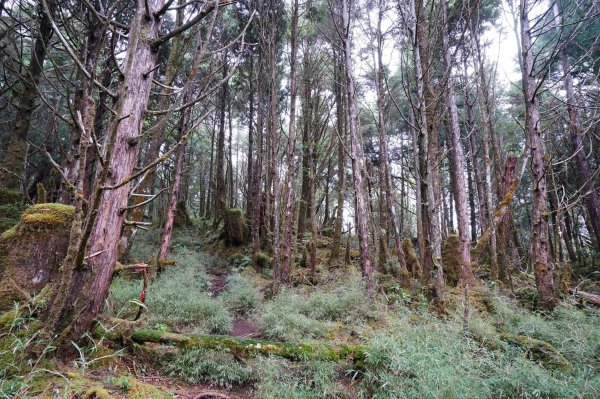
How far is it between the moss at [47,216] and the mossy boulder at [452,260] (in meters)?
8.84

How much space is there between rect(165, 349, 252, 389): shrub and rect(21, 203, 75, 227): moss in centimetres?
243

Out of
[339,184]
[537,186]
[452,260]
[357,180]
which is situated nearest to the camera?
[537,186]

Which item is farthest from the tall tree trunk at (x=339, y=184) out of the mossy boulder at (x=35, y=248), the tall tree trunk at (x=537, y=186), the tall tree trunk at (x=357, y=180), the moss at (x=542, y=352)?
the mossy boulder at (x=35, y=248)

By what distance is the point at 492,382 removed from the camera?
3020mm

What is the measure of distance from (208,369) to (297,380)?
3.50 ft

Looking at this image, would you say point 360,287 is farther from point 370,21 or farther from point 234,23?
point 234,23

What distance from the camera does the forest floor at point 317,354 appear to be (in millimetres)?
2275

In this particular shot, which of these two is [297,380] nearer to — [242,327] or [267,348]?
[267,348]

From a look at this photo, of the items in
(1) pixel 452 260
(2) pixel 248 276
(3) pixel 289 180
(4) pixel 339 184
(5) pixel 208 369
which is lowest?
(5) pixel 208 369

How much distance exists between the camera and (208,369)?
11.7ft

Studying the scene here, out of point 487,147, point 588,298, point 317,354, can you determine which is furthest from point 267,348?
point 487,147

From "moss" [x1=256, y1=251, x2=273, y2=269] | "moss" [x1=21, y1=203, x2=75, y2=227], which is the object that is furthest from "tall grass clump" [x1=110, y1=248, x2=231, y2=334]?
"moss" [x1=256, y1=251, x2=273, y2=269]

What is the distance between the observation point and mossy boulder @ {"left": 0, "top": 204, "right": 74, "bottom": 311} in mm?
3783

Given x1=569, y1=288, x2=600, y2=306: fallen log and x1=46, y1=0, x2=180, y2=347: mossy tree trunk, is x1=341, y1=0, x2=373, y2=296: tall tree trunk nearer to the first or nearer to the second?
x1=569, y1=288, x2=600, y2=306: fallen log
